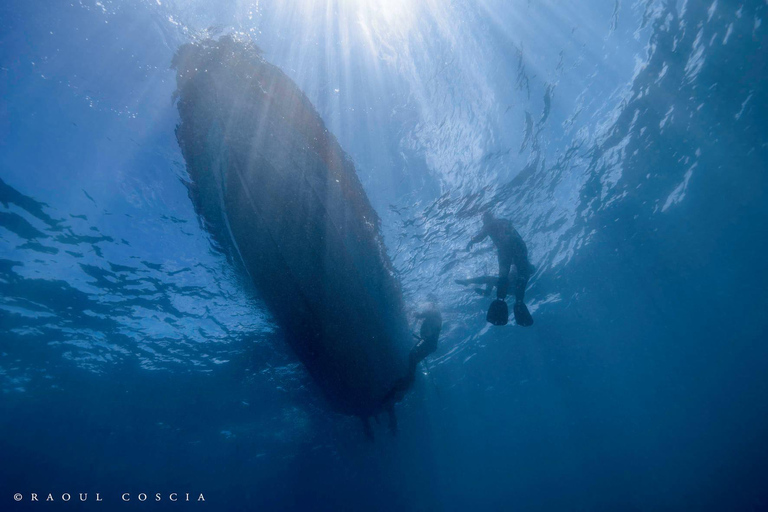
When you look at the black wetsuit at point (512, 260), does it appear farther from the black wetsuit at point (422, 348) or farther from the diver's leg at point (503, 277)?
the black wetsuit at point (422, 348)

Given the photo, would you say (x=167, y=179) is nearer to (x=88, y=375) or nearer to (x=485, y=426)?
(x=88, y=375)

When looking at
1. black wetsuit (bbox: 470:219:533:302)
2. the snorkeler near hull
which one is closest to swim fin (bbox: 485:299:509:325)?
black wetsuit (bbox: 470:219:533:302)

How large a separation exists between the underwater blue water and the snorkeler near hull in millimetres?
508

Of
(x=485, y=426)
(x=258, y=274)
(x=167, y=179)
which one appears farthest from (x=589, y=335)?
(x=167, y=179)

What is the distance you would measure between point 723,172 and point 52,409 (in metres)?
37.6

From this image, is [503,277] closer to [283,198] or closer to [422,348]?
[422,348]

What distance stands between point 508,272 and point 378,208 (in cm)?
410

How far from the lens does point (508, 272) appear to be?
8000 mm

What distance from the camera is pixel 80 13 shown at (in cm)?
477

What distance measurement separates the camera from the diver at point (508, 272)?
7.55 metres

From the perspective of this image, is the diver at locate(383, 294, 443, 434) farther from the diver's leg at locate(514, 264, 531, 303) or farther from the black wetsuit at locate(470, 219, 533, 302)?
the diver's leg at locate(514, 264, 531, 303)

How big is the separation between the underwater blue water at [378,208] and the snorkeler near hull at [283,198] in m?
0.51

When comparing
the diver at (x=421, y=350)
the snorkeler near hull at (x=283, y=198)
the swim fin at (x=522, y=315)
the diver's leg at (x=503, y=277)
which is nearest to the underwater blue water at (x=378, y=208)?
the snorkeler near hull at (x=283, y=198)

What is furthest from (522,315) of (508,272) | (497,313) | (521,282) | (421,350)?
(421,350)
